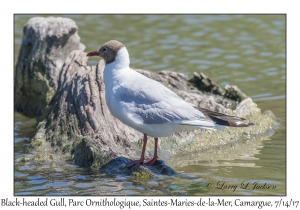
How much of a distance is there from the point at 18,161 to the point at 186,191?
3.07 m

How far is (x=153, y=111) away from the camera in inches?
311

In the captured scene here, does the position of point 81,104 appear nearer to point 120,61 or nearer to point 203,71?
point 120,61

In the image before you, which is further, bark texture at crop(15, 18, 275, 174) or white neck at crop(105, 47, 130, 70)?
bark texture at crop(15, 18, 275, 174)

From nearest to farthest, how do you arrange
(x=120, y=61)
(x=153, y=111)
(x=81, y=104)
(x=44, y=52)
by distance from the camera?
1. (x=153, y=111)
2. (x=120, y=61)
3. (x=81, y=104)
4. (x=44, y=52)

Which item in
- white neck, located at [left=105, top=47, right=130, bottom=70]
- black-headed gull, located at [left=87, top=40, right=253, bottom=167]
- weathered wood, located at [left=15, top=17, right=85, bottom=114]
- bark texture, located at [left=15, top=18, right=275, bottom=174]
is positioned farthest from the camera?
weathered wood, located at [left=15, top=17, right=85, bottom=114]

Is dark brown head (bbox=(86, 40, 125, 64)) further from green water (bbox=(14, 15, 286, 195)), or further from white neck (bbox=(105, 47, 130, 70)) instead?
green water (bbox=(14, 15, 286, 195))

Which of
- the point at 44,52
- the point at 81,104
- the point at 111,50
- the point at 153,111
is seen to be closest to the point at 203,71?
the point at 44,52

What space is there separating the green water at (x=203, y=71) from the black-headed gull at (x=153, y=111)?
762 mm

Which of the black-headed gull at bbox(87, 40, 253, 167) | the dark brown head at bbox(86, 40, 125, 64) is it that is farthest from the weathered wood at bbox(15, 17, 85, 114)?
the black-headed gull at bbox(87, 40, 253, 167)

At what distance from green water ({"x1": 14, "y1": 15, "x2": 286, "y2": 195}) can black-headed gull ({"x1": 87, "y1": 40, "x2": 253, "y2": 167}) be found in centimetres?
76

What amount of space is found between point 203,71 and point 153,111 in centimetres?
642

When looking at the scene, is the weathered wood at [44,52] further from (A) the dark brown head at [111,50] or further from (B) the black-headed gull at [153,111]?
(B) the black-headed gull at [153,111]

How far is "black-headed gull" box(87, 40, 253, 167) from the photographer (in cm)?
785
